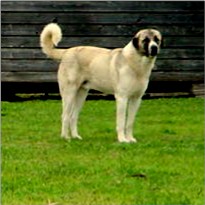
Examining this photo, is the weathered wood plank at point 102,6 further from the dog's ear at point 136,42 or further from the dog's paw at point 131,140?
the dog's paw at point 131,140

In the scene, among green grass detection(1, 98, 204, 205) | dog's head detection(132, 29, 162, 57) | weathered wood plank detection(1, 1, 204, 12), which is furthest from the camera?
weathered wood plank detection(1, 1, 204, 12)

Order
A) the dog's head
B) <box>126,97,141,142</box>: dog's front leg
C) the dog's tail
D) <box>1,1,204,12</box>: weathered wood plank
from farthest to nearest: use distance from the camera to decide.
→ <box>1,1,204,12</box>: weathered wood plank → the dog's tail → <box>126,97,141,142</box>: dog's front leg → the dog's head

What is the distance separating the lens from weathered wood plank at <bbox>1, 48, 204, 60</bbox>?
18.7 meters

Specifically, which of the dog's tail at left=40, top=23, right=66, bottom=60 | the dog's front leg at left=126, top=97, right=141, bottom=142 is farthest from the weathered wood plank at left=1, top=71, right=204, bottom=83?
the dog's front leg at left=126, top=97, right=141, bottom=142

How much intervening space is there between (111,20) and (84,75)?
24.0ft

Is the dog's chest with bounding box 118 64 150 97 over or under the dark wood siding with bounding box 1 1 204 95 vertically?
over

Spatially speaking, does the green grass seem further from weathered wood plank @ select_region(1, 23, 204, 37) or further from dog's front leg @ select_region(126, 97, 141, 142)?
weathered wood plank @ select_region(1, 23, 204, 37)

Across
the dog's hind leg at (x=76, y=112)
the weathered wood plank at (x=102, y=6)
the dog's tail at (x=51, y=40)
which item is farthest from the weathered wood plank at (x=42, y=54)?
the dog's hind leg at (x=76, y=112)

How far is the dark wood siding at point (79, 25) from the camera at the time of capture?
18672 mm

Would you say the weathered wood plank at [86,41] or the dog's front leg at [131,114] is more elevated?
the dog's front leg at [131,114]

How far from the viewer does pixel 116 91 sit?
1126 cm

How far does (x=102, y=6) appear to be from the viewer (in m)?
18.7

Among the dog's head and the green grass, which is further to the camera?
the dog's head

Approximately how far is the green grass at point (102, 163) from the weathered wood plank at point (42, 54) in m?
4.13
